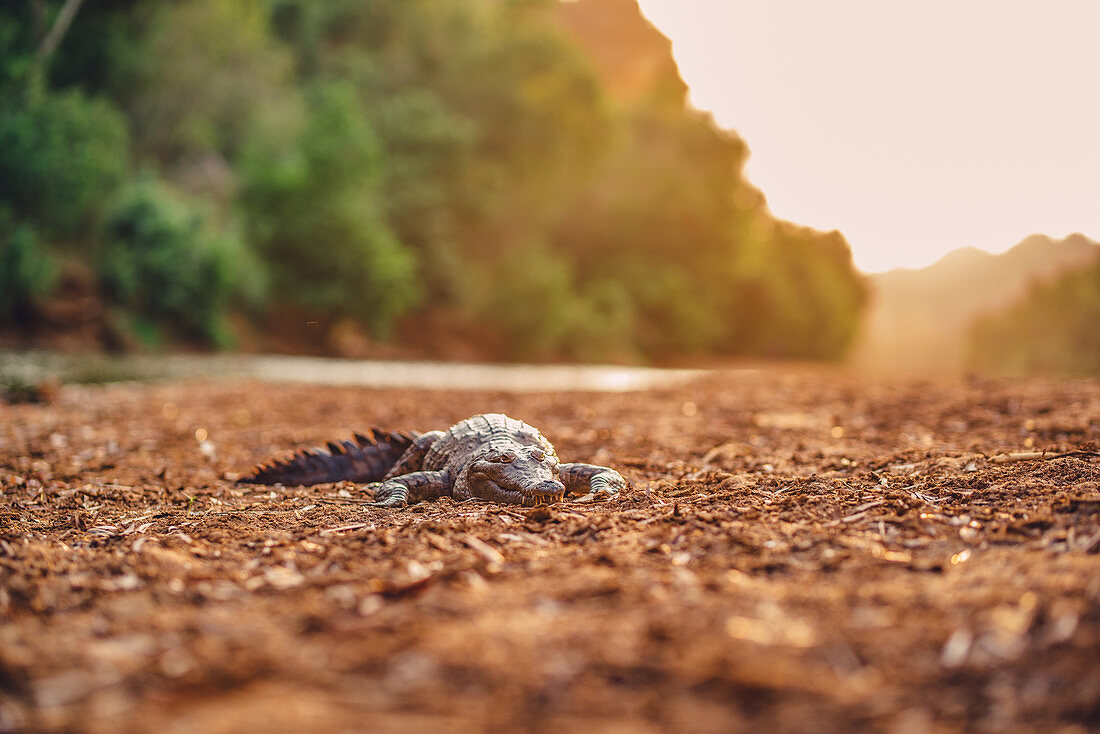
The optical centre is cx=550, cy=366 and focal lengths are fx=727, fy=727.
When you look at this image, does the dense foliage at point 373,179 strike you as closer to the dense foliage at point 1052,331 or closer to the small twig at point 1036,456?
the small twig at point 1036,456

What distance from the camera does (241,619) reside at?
2.50 m

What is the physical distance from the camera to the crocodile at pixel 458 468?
4.85 metres

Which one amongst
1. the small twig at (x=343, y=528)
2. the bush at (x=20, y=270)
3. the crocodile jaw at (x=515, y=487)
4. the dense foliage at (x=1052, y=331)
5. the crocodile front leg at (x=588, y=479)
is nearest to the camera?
the small twig at (x=343, y=528)

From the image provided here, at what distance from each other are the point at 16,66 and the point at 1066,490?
29.2 metres

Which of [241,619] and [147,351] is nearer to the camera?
[241,619]

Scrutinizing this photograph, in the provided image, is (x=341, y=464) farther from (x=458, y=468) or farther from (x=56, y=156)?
(x=56, y=156)

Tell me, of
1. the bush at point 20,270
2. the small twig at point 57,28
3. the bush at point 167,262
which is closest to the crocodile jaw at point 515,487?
the bush at point 20,270

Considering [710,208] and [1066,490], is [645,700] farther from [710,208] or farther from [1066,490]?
[710,208]

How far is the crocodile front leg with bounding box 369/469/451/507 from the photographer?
4949mm

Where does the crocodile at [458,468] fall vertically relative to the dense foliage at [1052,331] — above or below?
below

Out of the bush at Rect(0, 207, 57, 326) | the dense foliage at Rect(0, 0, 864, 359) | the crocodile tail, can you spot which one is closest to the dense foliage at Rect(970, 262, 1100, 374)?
the dense foliage at Rect(0, 0, 864, 359)

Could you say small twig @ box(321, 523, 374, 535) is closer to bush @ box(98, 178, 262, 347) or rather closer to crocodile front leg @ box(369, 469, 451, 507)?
crocodile front leg @ box(369, 469, 451, 507)

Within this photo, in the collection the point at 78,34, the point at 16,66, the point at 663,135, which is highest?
the point at 663,135

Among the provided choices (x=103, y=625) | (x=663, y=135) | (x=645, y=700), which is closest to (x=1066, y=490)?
(x=645, y=700)
